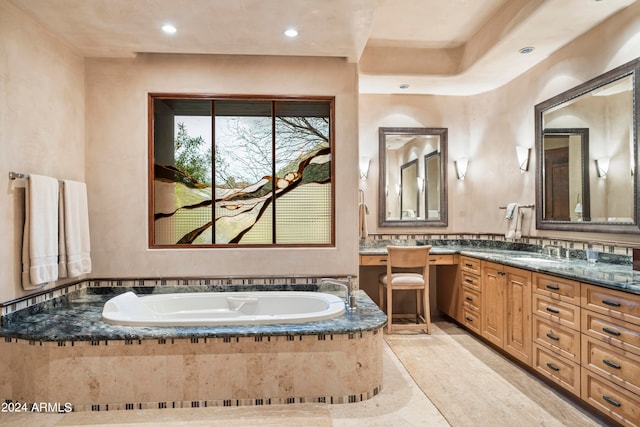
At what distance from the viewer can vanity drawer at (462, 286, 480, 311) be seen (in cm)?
377

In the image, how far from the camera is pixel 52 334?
7.80 feet

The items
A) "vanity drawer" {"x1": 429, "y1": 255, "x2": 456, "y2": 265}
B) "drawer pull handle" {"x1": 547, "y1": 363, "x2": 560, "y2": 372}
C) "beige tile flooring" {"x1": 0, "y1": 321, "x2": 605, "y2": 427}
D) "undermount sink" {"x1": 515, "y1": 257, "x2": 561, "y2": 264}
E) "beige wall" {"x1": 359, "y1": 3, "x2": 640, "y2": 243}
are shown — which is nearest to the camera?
"beige tile flooring" {"x1": 0, "y1": 321, "x2": 605, "y2": 427}

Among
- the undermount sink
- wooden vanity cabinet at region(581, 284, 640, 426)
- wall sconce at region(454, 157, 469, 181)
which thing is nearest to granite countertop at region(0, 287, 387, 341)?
wooden vanity cabinet at region(581, 284, 640, 426)

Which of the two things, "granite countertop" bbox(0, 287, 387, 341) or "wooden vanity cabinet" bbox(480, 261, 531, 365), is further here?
"wooden vanity cabinet" bbox(480, 261, 531, 365)

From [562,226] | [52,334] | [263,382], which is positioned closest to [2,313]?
[52,334]

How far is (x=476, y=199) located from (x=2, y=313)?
4.58 m

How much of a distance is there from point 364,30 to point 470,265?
244 cm

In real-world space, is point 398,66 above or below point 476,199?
above

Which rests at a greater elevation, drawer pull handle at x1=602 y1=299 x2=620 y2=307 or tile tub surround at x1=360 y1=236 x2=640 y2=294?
tile tub surround at x1=360 y1=236 x2=640 y2=294

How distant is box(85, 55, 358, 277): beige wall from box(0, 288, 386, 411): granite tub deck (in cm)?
94

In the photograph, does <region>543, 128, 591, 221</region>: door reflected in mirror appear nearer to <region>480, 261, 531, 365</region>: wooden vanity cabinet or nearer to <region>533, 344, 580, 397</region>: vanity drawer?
<region>480, 261, 531, 365</region>: wooden vanity cabinet

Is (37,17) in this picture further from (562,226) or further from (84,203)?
(562,226)

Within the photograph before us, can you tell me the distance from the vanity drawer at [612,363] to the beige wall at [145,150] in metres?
1.79

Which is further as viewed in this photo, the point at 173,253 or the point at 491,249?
Answer: the point at 491,249
